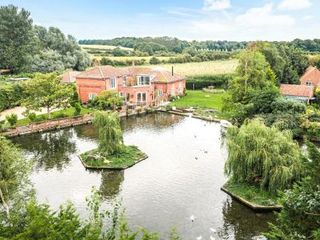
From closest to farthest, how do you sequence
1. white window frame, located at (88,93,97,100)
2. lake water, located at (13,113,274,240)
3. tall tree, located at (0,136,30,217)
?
tall tree, located at (0,136,30,217), lake water, located at (13,113,274,240), white window frame, located at (88,93,97,100)

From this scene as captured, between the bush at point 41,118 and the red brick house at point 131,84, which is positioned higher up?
the red brick house at point 131,84

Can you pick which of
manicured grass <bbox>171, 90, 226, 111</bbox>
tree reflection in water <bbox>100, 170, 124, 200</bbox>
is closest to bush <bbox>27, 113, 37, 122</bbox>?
tree reflection in water <bbox>100, 170, 124, 200</bbox>

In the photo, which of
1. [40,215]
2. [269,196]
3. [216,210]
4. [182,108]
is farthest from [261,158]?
[182,108]

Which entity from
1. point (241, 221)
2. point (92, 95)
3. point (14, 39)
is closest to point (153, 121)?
point (92, 95)

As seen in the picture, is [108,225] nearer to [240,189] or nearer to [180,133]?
[240,189]

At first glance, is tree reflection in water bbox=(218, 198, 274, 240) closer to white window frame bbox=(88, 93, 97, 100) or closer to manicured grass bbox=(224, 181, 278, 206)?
manicured grass bbox=(224, 181, 278, 206)

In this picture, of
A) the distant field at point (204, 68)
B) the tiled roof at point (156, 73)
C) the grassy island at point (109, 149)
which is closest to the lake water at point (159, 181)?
the grassy island at point (109, 149)

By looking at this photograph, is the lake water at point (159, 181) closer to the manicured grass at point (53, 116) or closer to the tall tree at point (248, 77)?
the manicured grass at point (53, 116)
